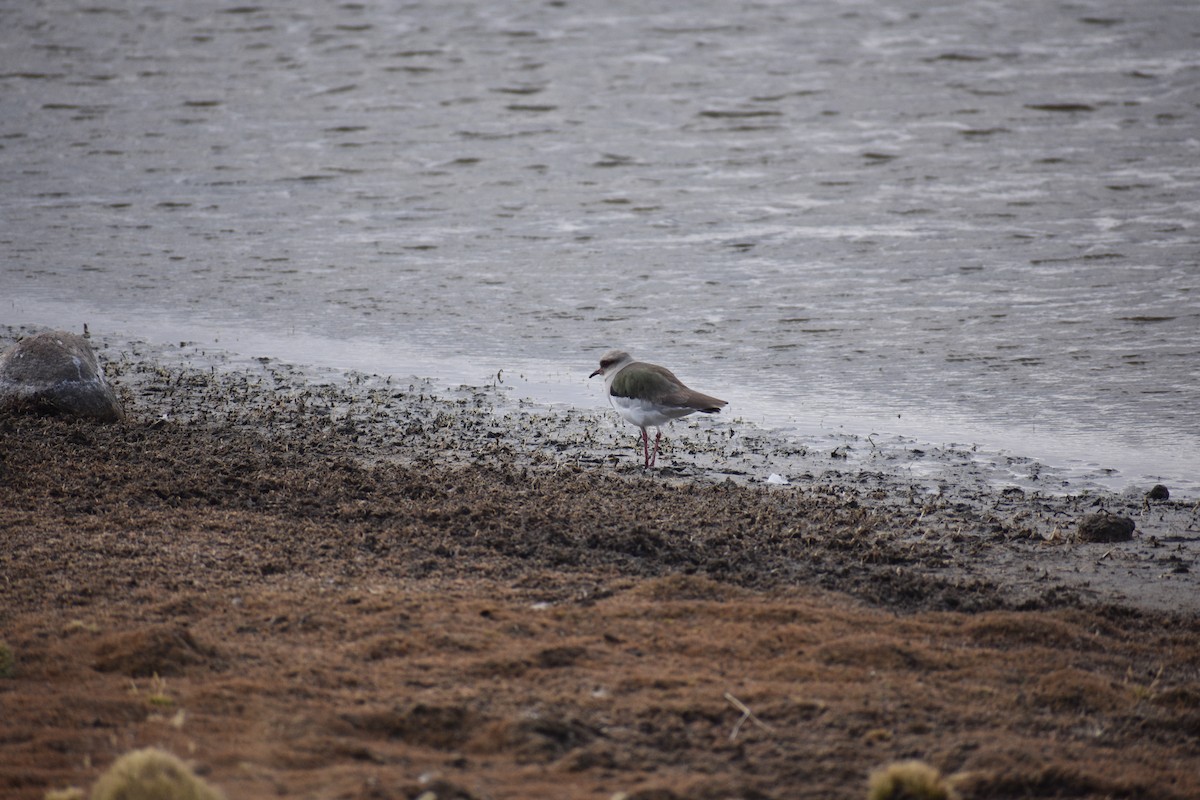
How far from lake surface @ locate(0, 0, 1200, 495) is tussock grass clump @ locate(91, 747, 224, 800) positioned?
5.76 meters

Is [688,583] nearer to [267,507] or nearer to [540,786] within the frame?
[540,786]

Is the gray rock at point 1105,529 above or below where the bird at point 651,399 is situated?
below

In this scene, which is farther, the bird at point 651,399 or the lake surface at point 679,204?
the lake surface at point 679,204

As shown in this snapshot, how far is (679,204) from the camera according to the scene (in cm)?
1515

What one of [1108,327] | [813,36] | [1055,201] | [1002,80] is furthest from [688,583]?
[813,36]

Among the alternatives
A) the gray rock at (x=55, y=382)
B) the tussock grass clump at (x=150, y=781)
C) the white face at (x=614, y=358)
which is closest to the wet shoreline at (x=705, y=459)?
the gray rock at (x=55, y=382)

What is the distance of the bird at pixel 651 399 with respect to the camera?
7.64m

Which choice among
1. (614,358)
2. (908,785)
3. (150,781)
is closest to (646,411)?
(614,358)

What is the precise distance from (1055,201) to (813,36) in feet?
35.7

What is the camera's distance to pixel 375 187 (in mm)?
16078

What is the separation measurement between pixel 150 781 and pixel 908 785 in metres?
2.13

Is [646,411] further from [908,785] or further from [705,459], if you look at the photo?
[908,785]

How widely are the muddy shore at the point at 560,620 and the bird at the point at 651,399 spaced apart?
0.93 feet

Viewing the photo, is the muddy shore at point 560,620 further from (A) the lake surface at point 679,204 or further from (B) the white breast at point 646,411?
(A) the lake surface at point 679,204
